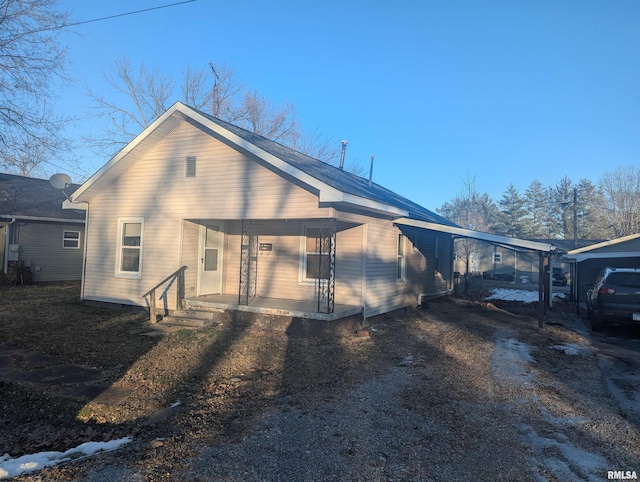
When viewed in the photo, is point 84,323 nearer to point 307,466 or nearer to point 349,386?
point 349,386

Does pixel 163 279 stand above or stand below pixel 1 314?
above

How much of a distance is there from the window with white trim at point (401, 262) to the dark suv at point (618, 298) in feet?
16.2

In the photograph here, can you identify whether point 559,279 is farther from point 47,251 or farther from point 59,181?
point 47,251

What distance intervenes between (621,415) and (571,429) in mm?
944

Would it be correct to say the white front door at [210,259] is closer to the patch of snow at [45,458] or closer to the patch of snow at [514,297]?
the patch of snow at [45,458]

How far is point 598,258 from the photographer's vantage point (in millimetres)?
17109

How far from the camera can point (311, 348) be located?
7988 mm

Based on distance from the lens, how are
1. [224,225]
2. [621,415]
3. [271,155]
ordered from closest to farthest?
[621,415]
[271,155]
[224,225]

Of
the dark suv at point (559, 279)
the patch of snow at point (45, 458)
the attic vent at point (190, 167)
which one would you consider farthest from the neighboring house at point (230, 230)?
the dark suv at point (559, 279)

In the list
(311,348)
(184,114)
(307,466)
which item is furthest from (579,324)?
(184,114)

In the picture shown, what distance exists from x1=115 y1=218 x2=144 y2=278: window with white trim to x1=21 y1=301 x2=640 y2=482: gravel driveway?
6.67 m


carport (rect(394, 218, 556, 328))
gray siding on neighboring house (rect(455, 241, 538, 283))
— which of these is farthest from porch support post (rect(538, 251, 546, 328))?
gray siding on neighboring house (rect(455, 241, 538, 283))

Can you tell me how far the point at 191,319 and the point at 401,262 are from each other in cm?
634

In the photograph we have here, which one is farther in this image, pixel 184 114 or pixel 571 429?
pixel 184 114
